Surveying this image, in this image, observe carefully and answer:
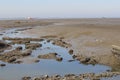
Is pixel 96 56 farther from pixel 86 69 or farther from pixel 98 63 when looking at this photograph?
pixel 86 69

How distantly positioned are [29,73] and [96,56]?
9.17 meters

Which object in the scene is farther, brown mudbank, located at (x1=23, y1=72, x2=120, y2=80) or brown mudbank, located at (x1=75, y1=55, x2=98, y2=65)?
brown mudbank, located at (x1=75, y1=55, x2=98, y2=65)

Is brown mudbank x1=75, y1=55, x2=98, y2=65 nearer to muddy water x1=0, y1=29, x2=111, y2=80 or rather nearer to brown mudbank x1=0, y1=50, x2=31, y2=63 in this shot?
muddy water x1=0, y1=29, x2=111, y2=80

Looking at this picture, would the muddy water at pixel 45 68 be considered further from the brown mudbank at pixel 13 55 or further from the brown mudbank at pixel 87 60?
the brown mudbank at pixel 13 55

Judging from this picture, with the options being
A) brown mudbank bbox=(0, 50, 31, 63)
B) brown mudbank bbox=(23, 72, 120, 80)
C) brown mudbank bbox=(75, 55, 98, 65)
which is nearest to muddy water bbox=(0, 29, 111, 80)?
brown mudbank bbox=(75, 55, 98, 65)

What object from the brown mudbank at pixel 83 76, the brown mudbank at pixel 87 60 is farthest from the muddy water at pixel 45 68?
the brown mudbank at pixel 83 76

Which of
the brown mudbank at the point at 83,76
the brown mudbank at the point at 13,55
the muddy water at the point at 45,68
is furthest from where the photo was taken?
the brown mudbank at the point at 13,55

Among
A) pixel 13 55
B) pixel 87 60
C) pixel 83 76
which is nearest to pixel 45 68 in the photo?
pixel 87 60

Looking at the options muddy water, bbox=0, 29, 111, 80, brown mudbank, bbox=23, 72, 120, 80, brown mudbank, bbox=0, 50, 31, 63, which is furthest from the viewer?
brown mudbank, bbox=0, 50, 31, 63

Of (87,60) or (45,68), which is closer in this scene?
(45,68)

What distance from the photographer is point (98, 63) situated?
31125 mm

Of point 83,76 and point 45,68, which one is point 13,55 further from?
point 83,76

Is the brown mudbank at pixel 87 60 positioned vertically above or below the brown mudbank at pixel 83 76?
below

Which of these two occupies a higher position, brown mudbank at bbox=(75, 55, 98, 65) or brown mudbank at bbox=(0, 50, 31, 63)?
brown mudbank at bbox=(75, 55, 98, 65)
